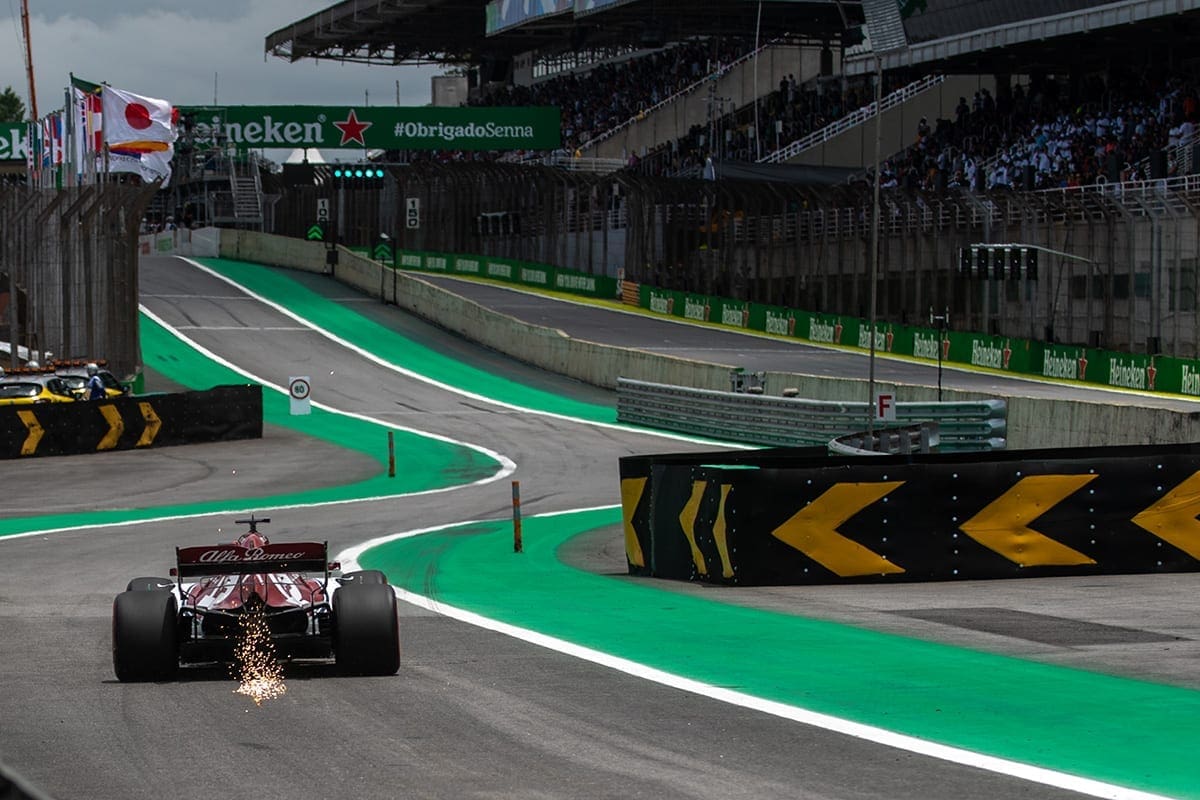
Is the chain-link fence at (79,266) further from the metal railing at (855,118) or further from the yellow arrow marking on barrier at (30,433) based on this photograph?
the metal railing at (855,118)

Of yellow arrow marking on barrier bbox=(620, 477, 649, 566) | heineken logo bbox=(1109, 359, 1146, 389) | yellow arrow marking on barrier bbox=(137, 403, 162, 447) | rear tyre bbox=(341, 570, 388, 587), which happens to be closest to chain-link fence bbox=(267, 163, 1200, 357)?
heineken logo bbox=(1109, 359, 1146, 389)

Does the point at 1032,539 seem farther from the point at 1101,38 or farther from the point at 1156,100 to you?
the point at 1101,38

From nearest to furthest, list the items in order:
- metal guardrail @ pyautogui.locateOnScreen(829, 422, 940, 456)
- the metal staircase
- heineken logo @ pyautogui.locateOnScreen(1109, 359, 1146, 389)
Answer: metal guardrail @ pyautogui.locateOnScreen(829, 422, 940, 456)
heineken logo @ pyautogui.locateOnScreen(1109, 359, 1146, 389)
the metal staircase

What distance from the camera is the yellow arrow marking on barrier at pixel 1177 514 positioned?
54.6ft

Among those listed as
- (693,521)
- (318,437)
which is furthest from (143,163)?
(693,521)

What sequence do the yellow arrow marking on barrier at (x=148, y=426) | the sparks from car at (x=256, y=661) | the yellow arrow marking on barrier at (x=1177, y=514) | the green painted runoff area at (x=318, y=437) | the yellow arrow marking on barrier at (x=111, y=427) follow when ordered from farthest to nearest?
the yellow arrow marking on barrier at (x=148, y=426) < the yellow arrow marking on barrier at (x=111, y=427) < the green painted runoff area at (x=318, y=437) < the yellow arrow marking on barrier at (x=1177, y=514) < the sparks from car at (x=256, y=661)

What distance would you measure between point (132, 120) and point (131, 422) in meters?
10.2

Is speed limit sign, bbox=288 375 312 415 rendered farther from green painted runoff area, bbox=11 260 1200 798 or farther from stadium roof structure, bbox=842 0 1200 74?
stadium roof structure, bbox=842 0 1200 74

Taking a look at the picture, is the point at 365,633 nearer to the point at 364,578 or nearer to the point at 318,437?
the point at 364,578

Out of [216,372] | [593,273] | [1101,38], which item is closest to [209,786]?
[216,372]

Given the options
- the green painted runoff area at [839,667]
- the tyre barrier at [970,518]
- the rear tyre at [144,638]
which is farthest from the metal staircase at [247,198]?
the rear tyre at [144,638]

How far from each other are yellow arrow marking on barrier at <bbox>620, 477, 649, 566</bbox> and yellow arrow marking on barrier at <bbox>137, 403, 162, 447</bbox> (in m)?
21.6

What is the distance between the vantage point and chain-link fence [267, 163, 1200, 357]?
45750 millimetres

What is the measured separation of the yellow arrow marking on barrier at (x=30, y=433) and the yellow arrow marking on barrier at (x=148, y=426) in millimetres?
2417
